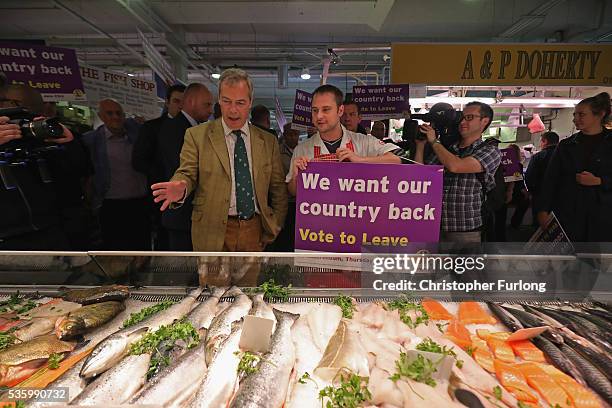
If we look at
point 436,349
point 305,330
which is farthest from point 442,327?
point 305,330

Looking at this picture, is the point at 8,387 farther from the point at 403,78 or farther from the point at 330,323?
the point at 403,78

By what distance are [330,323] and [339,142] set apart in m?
1.69

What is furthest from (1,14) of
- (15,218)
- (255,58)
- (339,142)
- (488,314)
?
(488,314)

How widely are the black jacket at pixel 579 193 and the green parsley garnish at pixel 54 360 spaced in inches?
192

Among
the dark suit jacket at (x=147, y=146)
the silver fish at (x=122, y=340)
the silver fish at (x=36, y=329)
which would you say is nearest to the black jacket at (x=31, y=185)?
the dark suit jacket at (x=147, y=146)

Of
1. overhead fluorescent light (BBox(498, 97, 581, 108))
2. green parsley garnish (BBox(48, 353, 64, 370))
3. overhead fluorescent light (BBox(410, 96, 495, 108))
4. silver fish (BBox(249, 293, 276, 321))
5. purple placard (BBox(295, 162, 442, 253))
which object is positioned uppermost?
overhead fluorescent light (BBox(498, 97, 581, 108))

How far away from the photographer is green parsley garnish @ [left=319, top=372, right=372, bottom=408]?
140cm

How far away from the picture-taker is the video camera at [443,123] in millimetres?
3463

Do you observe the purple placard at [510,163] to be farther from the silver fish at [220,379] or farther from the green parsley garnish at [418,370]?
the silver fish at [220,379]

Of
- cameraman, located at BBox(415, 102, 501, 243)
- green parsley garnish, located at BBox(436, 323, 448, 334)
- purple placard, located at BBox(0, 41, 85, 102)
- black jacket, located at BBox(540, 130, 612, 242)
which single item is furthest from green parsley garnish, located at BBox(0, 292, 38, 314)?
black jacket, located at BBox(540, 130, 612, 242)

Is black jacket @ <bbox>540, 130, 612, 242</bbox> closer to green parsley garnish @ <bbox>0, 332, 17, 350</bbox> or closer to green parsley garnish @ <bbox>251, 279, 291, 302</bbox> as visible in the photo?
green parsley garnish @ <bbox>251, 279, 291, 302</bbox>

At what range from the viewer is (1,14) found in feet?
31.1

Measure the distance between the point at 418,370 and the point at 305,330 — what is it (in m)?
0.63

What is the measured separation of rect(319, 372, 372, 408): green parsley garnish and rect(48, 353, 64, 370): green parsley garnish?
4.26 ft
